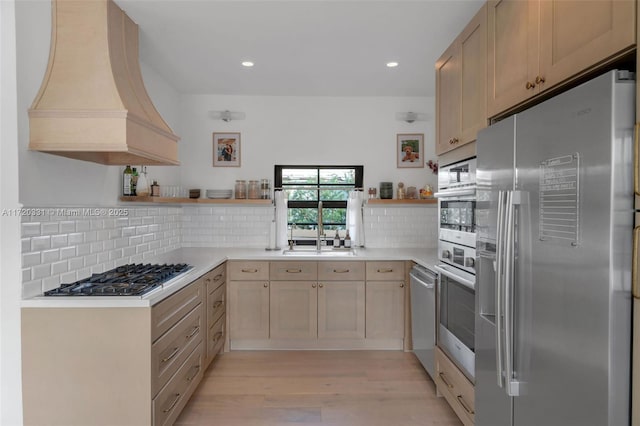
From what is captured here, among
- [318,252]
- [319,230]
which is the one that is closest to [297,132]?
[319,230]

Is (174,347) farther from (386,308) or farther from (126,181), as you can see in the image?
(386,308)

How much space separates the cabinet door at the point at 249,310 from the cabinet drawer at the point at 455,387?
5.39 feet

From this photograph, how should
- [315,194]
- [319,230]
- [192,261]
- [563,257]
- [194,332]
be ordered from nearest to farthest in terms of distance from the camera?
[563,257]
[194,332]
[192,261]
[319,230]
[315,194]

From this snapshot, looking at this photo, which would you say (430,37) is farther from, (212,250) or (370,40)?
(212,250)

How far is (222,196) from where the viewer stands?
4027 mm

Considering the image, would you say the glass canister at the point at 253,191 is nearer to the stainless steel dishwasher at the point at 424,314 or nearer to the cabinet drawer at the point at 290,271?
the cabinet drawer at the point at 290,271

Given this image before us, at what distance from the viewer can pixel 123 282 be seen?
84.4 inches

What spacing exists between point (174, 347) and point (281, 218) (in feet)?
6.82

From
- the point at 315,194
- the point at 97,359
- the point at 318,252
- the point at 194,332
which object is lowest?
the point at 194,332

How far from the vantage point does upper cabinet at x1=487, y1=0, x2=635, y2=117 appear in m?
1.16

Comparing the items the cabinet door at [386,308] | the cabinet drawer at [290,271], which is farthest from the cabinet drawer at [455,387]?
the cabinet drawer at [290,271]

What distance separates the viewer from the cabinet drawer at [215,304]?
2973mm

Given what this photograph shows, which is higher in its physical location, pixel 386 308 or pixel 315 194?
pixel 315 194

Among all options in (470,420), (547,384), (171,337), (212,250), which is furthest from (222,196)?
(547,384)
